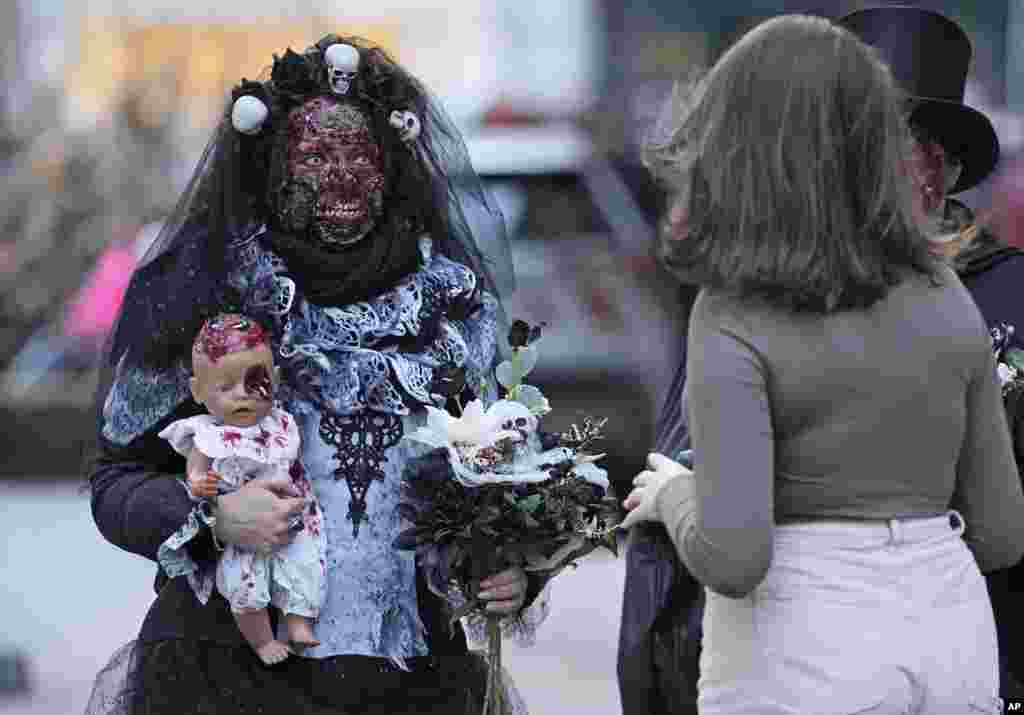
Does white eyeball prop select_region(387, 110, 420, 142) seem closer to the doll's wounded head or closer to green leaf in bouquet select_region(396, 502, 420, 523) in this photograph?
the doll's wounded head

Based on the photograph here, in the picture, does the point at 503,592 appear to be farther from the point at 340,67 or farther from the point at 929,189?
the point at 929,189

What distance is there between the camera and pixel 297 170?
334 cm

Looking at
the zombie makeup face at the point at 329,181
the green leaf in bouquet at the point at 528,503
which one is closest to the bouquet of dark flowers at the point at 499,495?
the green leaf in bouquet at the point at 528,503

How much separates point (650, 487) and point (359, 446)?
673 mm

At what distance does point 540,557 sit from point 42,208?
8671 mm

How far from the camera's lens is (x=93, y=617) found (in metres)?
8.49

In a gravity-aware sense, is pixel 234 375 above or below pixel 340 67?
below

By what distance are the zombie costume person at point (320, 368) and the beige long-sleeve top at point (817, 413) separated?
73 cm

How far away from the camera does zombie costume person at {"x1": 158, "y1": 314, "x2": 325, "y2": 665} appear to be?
10.2 ft

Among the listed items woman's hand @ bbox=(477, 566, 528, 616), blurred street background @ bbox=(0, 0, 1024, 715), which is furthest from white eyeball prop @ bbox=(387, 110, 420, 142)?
blurred street background @ bbox=(0, 0, 1024, 715)

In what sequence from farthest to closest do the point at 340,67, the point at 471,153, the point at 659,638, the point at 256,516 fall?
the point at 471,153, the point at 340,67, the point at 659,638, the point at 256,516

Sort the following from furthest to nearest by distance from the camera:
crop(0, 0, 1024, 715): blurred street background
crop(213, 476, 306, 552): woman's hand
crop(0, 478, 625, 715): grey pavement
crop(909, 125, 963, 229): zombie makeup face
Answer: crop(0, 0, 1024, 715): blurred street background → crop(0, 478, 625, 715): grey pavement → crop(909, 125, 963, 229): zombie makeup face → crop(213, 476, 306, 552): woman's hand

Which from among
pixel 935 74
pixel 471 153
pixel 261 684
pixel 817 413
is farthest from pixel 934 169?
pixel 471 153

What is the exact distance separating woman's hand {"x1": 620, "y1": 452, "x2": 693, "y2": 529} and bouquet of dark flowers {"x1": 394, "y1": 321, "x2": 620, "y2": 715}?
306 mm
